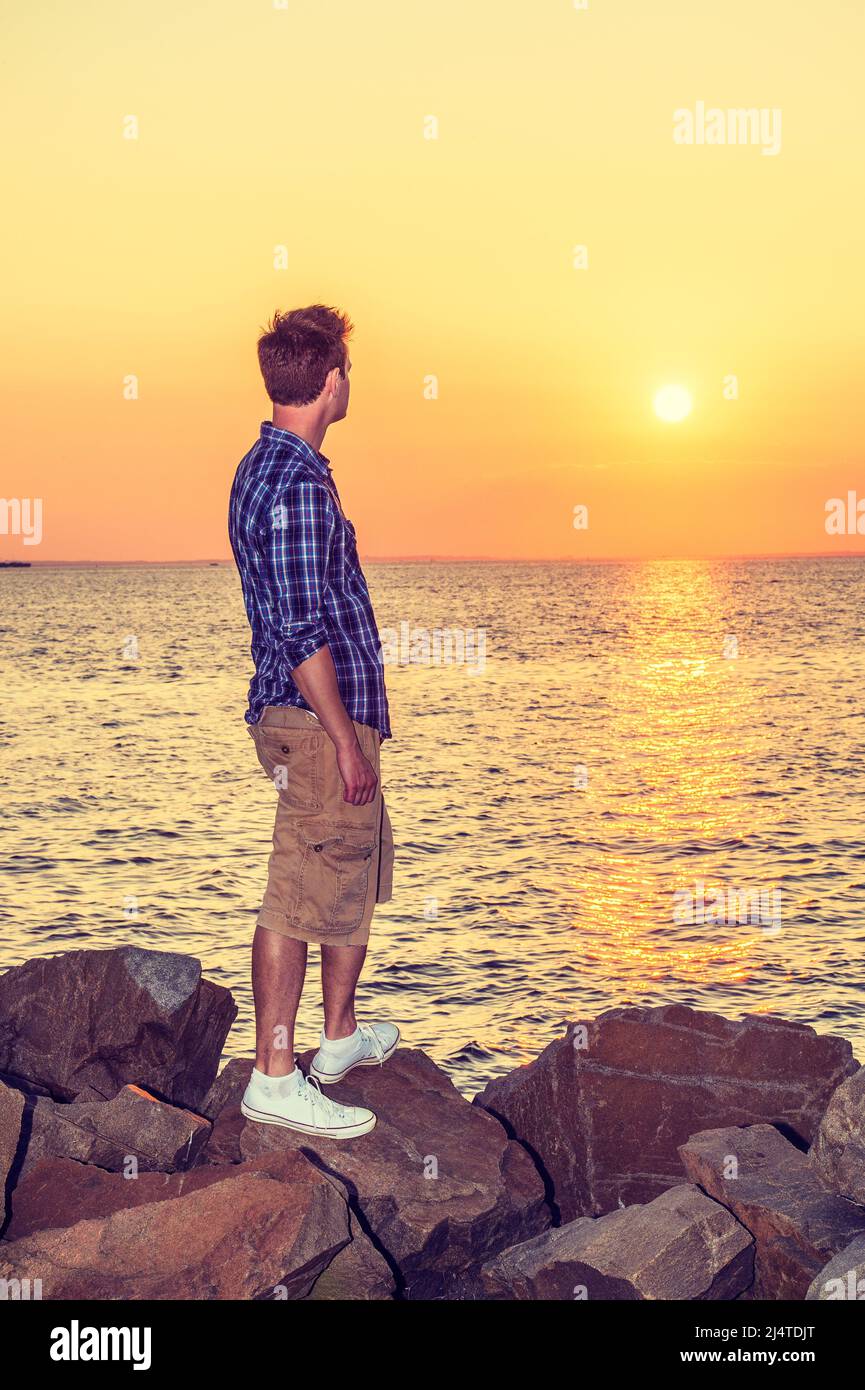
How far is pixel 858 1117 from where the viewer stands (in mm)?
5434

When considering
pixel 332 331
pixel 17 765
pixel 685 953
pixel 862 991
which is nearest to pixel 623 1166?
pixel 332 331

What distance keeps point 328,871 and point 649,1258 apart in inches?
77.6

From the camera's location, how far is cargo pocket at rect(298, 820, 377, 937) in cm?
536

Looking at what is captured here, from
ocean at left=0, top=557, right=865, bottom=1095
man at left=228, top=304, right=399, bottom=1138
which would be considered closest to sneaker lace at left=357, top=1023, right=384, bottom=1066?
man at left=228, top=304, right=399, bottom=1138

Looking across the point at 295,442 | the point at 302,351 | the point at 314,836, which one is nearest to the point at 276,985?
the point at 314,836

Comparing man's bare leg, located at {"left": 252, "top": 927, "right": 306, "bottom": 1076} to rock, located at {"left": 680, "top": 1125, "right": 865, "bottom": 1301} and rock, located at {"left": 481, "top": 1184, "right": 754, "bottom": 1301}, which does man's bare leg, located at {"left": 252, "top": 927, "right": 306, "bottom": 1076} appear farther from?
rock, located at {"left": 680, "top": 1125, "right": 865, "bottom": 1301}

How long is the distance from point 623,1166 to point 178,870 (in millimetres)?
11098

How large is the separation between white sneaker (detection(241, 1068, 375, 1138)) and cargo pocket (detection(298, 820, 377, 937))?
747mm

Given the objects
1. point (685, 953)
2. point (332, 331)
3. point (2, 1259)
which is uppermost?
point (332, 331)

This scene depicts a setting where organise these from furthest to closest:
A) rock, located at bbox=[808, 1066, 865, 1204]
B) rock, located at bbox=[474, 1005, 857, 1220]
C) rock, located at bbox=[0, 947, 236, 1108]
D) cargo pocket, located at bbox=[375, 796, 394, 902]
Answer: rock, located at bbox=[0, 947, 236, 1108] < rock, located at bbox=[474, 1005, 857, 1220] < cargo pocket, located at bbox=[375, 796, 394, 902] < rock, located at bbox=[808, 1066, 865, 1204]

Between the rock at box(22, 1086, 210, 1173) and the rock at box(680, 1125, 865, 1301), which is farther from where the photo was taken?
the rock at box(22, 1086, 210, 1173)

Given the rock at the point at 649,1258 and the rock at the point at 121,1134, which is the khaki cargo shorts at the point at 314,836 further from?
the rock at the point at 649,1258

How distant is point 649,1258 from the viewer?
5.24m

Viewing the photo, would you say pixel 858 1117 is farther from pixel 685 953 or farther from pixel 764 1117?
pixel 685 953
